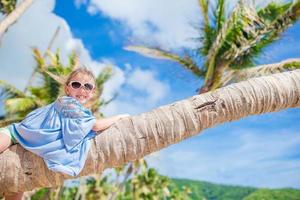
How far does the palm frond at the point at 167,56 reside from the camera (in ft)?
48.1

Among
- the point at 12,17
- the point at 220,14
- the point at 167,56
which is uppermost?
the point at 12,17

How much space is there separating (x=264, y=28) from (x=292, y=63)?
2145 millimetres

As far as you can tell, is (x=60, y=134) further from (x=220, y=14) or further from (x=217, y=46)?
(x=220, y=14)

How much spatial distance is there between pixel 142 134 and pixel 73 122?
20.6 inches

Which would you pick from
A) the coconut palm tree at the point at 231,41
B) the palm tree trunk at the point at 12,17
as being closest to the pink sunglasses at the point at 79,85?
the coconut palm tree at the point at 231,41

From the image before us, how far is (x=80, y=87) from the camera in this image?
4.05 meters

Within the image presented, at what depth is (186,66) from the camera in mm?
15086

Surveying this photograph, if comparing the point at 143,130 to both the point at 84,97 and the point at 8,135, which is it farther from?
the point at 8,135

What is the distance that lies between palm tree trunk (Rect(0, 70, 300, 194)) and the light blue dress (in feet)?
0.21

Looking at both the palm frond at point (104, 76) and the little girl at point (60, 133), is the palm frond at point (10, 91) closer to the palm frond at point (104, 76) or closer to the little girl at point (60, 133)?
the palm frond at point (104, 76)

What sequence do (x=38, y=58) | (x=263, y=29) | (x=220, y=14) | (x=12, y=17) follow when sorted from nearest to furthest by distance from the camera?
(x=263, y=29) → (x=220, y=14) → (x=12, y=17) → (x=38, y=58)

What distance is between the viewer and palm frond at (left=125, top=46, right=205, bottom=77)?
14.7m

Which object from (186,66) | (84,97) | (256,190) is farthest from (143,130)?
A: (256,190)

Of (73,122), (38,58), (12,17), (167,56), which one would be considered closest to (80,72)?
(73,122)
